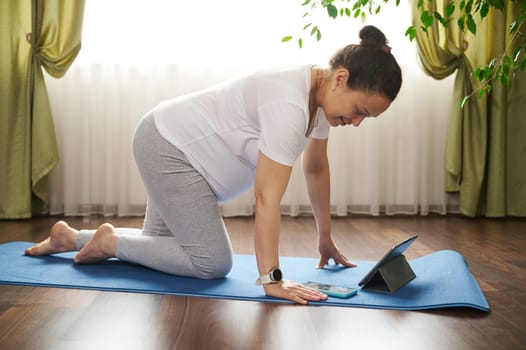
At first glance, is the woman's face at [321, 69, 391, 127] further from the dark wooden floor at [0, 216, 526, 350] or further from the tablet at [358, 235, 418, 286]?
the dark wooden floor at [0, 216, 526, 350]

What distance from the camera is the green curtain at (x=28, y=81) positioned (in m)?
3.47

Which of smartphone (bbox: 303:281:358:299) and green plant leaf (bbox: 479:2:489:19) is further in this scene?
green plant leaf (bbox: 479:2:489:19)

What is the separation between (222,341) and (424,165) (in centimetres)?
266

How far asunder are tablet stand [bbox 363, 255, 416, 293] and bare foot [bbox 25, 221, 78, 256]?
1.05 meters

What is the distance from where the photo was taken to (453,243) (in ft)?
9.08

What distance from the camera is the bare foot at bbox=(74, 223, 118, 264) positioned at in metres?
2.04

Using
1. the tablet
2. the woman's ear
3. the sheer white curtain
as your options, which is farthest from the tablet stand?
the sheer white curtain

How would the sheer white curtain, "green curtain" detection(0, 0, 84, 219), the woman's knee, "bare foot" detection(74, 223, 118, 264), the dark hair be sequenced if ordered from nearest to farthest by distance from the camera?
the dark hair
the woman's knee
"bare foot" detection(74, 223, 118, 264)
"green curtain" detection(0, 0, 84, 219)
the sheer white curtain

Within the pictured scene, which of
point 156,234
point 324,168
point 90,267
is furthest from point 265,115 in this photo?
point 90,267

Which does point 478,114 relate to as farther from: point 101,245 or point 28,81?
point 28,81

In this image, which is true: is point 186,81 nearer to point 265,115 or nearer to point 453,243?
point 453,243

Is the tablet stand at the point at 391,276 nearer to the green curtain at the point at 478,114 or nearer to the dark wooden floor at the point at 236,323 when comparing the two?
the dark wooden floor at the point at 236,323

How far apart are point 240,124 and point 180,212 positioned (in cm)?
34

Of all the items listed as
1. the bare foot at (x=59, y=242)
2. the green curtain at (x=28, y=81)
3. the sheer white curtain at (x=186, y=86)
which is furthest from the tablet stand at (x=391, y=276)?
the green curtain at (x=28, y=81)
